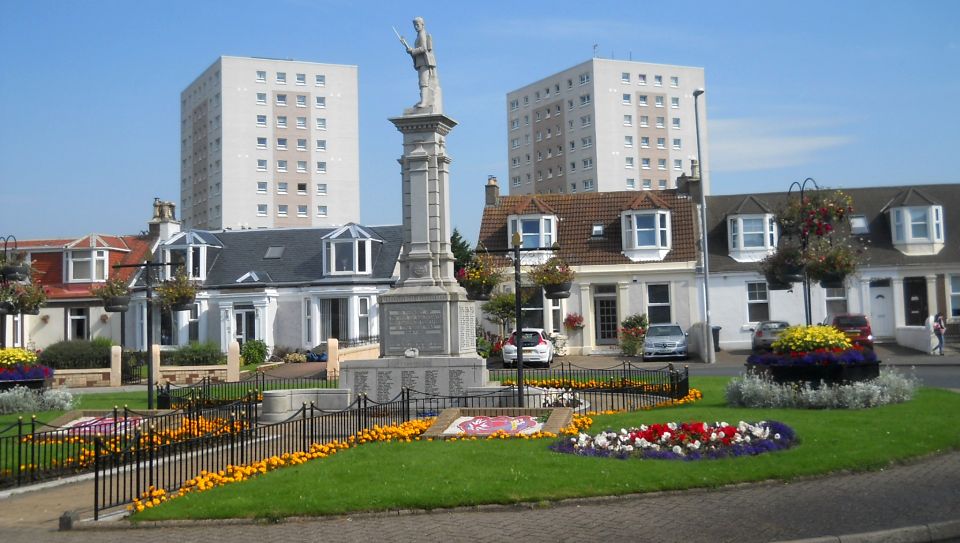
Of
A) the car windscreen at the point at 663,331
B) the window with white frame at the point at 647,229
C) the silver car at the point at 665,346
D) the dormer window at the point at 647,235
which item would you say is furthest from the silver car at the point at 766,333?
the window with white frame at the point at 647,229

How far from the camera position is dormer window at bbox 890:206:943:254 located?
42469 mm

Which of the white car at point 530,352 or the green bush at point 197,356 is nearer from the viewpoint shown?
the white car at point 530,352

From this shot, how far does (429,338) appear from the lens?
69.2 ft

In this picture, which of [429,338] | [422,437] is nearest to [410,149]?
[429,338]

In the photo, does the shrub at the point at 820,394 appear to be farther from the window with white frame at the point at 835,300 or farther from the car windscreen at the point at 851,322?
the window with white frame at the point at 835,300

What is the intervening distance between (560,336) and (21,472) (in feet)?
96.6

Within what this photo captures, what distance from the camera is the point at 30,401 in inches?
890

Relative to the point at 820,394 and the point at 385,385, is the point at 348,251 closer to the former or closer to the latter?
the point at 385,385

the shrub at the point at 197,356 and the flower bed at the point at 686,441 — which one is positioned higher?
the shrub at the point at 197,356

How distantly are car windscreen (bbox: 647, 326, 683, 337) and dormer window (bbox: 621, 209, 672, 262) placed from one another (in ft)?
19.1

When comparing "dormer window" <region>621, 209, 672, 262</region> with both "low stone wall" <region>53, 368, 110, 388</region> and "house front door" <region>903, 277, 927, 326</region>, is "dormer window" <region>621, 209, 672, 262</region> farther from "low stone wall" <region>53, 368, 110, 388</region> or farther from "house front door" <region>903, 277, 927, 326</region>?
"low stone wall" <region>53, 368, 110, 388</region>

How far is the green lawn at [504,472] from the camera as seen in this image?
10883mm

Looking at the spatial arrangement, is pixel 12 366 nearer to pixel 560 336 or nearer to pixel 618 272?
pixel 560 336

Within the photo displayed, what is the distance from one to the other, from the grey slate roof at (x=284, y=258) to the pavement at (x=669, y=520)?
1377 inches
